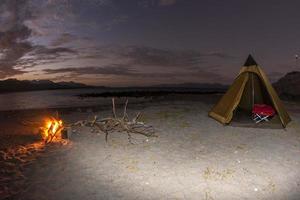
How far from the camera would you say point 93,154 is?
27.1 ft

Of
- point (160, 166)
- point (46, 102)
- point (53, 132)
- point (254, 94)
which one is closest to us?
point (160, 166)

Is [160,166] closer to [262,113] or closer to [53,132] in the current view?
[53,132]

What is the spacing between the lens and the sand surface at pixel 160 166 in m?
5.76

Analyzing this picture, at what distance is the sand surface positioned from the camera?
576cm

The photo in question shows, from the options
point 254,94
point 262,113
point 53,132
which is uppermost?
point 254,94

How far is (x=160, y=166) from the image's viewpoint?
719cm

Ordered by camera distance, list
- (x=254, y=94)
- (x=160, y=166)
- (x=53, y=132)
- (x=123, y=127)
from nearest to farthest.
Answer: (x=160, y=166) < (x=53, y=132) < (x=123, y=127) < (x=254, y=94)

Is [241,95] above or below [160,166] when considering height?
above

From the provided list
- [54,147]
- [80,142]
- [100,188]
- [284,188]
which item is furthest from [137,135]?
[284,188]

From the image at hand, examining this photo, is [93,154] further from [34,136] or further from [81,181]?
[34,136]

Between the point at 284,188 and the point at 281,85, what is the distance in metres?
27.8

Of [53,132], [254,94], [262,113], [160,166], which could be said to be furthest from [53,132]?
[254,94]

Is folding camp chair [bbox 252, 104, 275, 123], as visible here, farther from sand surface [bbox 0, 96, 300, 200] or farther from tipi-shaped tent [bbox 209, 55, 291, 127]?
sand surface [bbox 0, 96, 300, 200]

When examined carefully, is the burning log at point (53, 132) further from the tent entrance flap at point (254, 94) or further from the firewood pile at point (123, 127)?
the tent entrance flap at point (254, 94)
